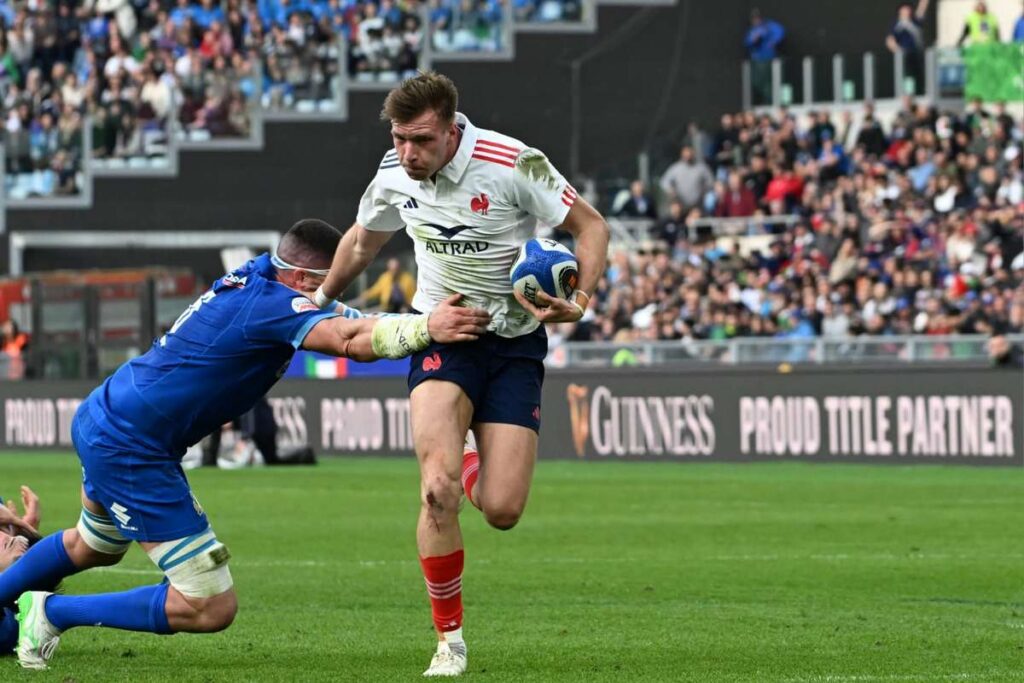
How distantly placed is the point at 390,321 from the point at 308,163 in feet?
106

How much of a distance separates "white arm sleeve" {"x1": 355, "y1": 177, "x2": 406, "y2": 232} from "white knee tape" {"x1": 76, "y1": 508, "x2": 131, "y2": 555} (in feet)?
5.73

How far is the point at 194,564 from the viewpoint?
26.9ft

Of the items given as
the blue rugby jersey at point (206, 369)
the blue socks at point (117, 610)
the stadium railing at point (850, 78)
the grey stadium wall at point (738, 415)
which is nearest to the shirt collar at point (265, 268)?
the blue rugby jersey at point (206, 369)

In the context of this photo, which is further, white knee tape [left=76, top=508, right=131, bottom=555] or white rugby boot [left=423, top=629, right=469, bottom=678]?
white knee tape [left=76, top=508, right=131, bottom=555]

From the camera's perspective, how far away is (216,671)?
868 centimetres

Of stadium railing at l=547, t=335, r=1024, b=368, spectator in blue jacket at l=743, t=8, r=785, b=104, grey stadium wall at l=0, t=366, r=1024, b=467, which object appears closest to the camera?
grey stadium wall at l=0, t=366, r=1024, b=467

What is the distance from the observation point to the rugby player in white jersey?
8.52 meters

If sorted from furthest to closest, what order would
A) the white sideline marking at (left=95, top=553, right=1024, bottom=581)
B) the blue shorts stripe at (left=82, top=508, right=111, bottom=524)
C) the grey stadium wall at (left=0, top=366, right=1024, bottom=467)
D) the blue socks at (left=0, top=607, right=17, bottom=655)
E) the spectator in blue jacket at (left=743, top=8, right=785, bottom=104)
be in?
the spectator in blue jacket at (left=743, top=8, right=785, bottom=104)
the grey stadium wall at (left=0, top=366, right=1024, bottom=467)
the white sideline marking at (left=95, top=553, right=1024, bottom=581)
the blue socks at (left=0, top=607, right=17, bottom=655)
the blue shorts stripe at (left=82, top=508, right=111, bottom=524)

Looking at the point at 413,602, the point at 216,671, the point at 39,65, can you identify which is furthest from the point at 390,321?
the point at 39,65

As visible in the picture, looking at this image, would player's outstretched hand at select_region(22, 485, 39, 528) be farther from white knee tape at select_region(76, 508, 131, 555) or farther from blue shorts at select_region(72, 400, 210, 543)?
blue shorts at select_region(72, 400, 210, 543)

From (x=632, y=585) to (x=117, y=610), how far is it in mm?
4702

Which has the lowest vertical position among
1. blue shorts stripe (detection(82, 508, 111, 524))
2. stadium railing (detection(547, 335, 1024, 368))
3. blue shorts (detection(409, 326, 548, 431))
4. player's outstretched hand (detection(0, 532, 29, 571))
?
stadium railing (detection(547, 335, 1024, 368))

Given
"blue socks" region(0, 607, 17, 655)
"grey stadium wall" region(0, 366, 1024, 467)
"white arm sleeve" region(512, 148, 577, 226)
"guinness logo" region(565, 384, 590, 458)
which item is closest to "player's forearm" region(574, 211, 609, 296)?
"white arm sleeve" region(512, 148, 577, 226)

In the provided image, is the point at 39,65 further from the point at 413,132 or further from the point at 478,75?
the point at 413,132
